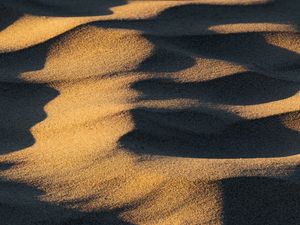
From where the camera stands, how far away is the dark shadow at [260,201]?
1.63m

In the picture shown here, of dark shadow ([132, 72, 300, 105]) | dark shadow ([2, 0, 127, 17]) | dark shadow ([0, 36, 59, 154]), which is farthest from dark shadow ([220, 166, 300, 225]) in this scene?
dark shadow ([2, 0, 127, 17])

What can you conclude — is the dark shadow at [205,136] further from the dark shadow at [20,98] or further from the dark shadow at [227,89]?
the dark shadow at [20,98]

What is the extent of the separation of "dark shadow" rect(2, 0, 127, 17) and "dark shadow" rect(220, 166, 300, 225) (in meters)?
0.78

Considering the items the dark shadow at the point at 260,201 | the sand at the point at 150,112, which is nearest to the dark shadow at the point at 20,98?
the sand at the point at 150,112

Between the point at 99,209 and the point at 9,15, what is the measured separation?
31.8 inches

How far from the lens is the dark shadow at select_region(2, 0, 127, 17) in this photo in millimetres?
2285

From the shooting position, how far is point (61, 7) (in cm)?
232

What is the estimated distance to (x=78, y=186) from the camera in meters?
1.70

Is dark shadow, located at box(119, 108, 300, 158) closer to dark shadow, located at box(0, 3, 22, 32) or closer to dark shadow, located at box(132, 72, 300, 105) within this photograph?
dark shadow, located at box(132, 72, 300, 105)

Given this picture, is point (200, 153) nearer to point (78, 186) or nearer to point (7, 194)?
point (78, 186)

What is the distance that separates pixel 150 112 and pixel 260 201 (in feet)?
1.16

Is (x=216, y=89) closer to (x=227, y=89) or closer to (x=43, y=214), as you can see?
(x=227, y=89)

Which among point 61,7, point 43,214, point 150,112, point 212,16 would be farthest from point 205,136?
point 61,7

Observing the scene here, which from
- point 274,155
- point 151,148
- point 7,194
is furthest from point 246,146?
point 7,194
